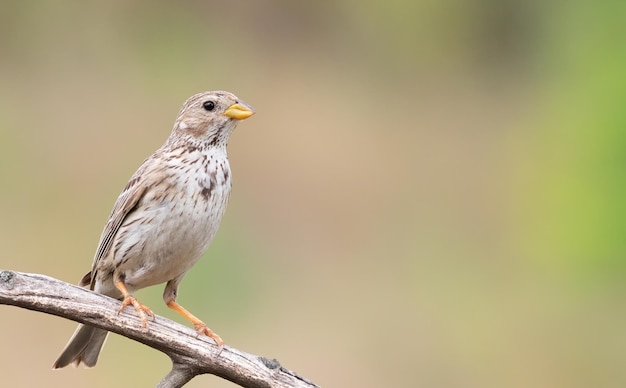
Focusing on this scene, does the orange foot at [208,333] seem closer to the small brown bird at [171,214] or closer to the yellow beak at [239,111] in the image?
the small brown bird at [171,214]

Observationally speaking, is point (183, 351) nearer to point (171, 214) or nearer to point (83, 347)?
point (171, 214)

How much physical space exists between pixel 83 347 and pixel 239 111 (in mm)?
1121

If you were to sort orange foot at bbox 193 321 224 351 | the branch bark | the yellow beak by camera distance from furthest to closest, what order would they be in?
the yellow beak → orange foot at bbox 193 321 224 351 → the branch bark

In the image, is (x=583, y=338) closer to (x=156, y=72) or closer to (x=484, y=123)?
(x=484, y=123)

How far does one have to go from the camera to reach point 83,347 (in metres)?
4.45

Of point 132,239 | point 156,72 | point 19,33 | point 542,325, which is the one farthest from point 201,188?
point 19,33

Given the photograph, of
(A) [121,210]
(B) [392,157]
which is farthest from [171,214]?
(B) [392,157]

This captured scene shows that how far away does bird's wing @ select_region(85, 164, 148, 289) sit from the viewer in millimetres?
4336

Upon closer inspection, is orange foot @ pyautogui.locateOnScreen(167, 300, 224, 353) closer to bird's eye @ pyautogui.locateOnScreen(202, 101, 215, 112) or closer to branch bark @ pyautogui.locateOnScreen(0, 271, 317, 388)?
branch bark @ pyautogui.locateOnScreen(0, 271, 317, 388)

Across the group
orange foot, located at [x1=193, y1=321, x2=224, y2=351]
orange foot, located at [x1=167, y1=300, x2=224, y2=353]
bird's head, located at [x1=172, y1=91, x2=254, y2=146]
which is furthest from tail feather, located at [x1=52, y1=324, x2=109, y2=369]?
bird's head, located at [x1=172, y1=91, x2=254, y2=146]

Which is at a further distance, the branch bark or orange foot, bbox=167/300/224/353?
orange foot, bbox=167/300/224/353

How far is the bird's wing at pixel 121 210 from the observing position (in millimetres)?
4336

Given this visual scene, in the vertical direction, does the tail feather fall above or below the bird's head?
below

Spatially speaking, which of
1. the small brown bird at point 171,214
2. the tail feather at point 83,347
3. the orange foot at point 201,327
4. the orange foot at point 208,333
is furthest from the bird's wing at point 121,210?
the orange foot at point 208,333
